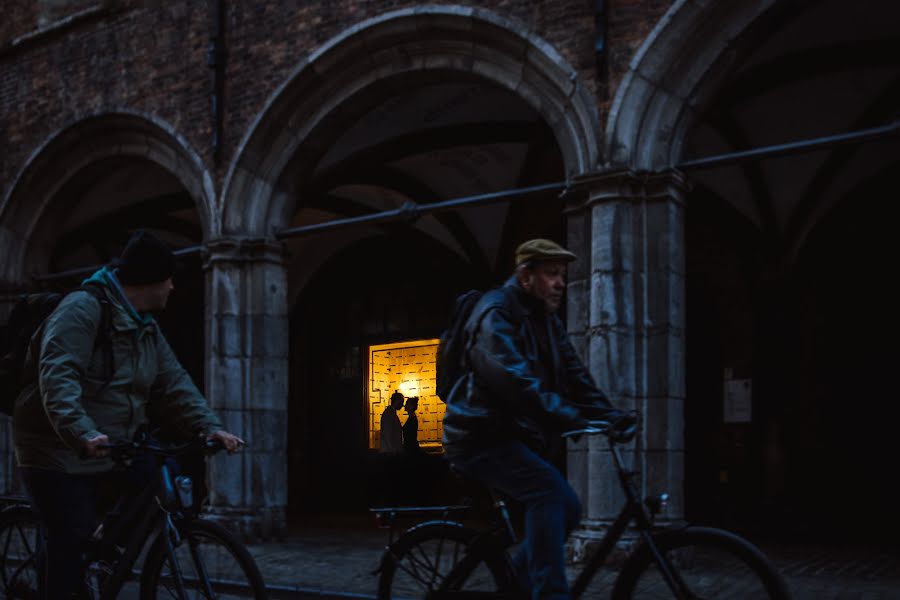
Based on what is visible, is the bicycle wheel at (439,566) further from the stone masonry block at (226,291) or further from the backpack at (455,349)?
the stone masonry block at (226,291)

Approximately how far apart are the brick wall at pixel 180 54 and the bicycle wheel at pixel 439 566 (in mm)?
5104

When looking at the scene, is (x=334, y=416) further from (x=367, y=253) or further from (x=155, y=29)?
(x=155, y=29)

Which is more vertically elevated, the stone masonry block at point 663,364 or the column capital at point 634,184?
the column capital at point 634,184

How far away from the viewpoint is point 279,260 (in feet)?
34.3

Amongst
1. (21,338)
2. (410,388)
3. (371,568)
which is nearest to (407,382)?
(410,388)

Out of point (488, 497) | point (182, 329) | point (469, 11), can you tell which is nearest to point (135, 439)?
point (488, 497)

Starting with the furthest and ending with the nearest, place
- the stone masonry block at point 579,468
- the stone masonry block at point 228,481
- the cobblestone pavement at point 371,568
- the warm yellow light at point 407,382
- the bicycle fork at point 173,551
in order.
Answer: the warm yellow light at point 407,382 < the stone masonry block at point 228,481 < the stone masonry block at point 579,468 < the cobblestone pavement at point 371,568 < the bicycle fork at point 173,551

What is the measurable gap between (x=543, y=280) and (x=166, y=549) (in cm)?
166

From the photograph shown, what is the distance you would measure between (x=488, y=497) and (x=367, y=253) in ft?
43.0

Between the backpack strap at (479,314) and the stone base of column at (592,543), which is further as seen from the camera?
the stone base of column at (592,543)

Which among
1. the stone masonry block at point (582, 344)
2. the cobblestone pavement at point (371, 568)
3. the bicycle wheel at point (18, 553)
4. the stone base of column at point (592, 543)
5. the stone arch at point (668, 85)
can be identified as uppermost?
the stone arch at point (668, 85)

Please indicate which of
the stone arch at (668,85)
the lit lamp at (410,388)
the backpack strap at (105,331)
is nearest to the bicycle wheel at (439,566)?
the backpack strap at (105,331)

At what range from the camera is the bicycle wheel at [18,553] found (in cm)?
432

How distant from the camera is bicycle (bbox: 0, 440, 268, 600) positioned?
11.8 feet
